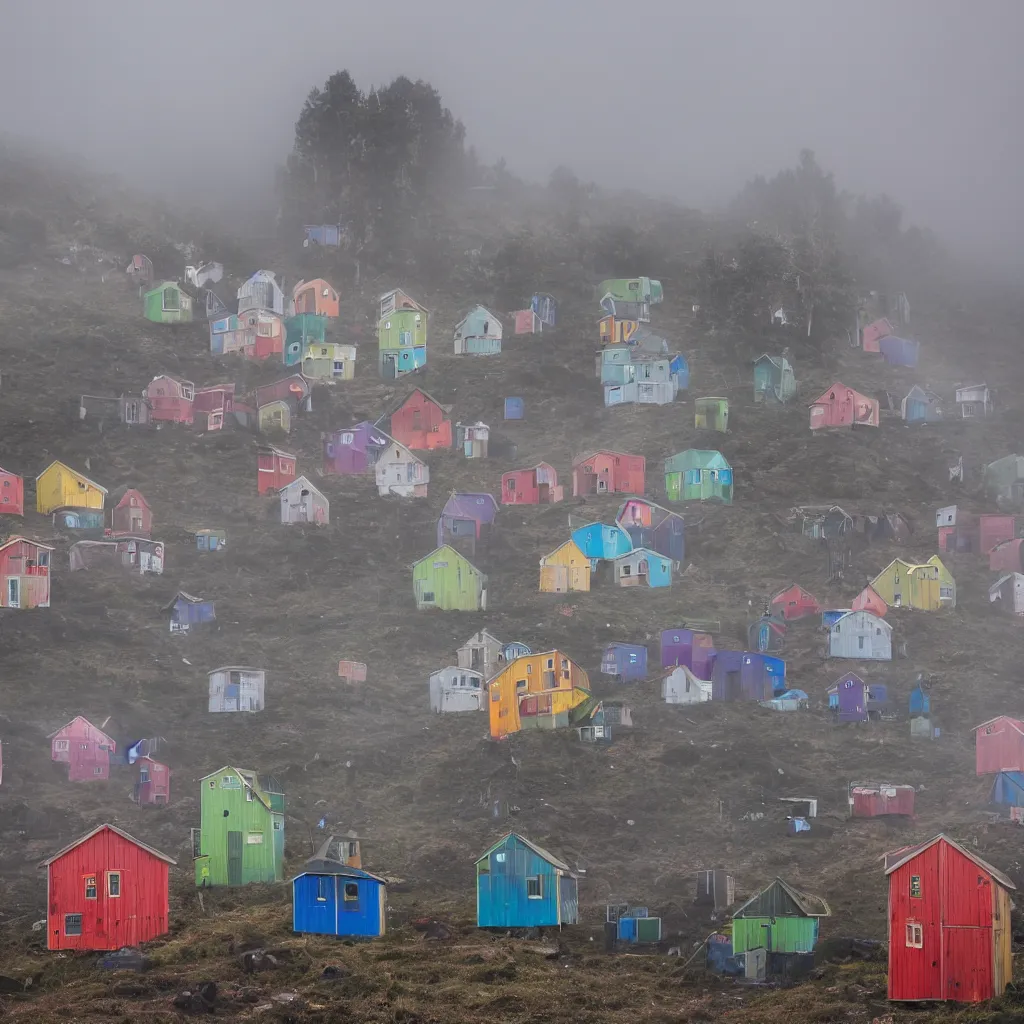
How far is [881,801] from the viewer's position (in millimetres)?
61594

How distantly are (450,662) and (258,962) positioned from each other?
101ft

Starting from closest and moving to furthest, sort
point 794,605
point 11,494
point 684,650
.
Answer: point 684,650, point 794,605, point 11,494

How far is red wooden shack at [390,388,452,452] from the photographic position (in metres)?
100

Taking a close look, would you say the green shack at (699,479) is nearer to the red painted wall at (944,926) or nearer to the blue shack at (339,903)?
the blue shack at (339,903)

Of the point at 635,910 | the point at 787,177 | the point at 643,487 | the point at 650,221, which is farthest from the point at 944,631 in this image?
the point at 787,177

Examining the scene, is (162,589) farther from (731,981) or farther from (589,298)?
(589,298)

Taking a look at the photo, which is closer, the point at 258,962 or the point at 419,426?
the point at 258,962

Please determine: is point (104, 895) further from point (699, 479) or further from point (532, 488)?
Result: point (699, 479)

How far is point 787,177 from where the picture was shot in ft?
523

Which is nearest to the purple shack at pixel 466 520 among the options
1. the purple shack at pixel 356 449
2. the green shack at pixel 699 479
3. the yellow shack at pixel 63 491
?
the purple shack at pixel 356 449

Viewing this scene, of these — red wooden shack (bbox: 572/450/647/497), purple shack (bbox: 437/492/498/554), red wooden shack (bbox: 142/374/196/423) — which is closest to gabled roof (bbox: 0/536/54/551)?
purple shack (bbox: 437/492/498/554)

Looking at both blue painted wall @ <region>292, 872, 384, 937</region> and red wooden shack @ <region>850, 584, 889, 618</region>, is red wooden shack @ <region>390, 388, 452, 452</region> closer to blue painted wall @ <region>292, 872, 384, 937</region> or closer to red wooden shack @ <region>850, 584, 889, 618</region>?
red wooden shack @ <region>850, 584, 889, 618</region>

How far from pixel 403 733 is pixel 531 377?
44.5 meters

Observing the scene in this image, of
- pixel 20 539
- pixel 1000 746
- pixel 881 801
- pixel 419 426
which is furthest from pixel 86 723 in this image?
pixel 419 426
